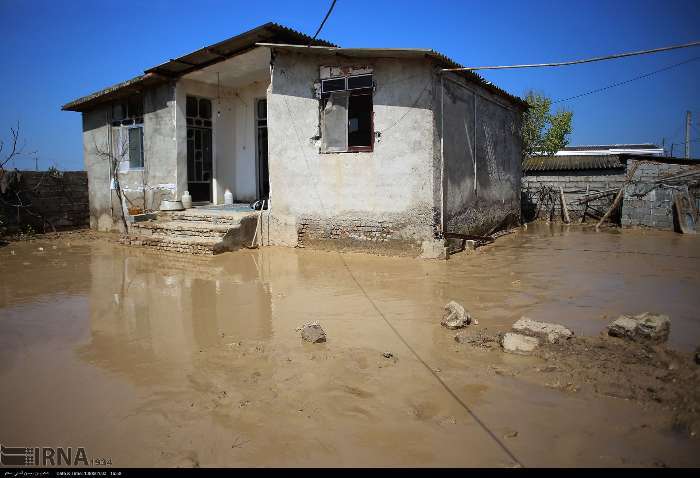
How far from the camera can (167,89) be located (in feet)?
41.3

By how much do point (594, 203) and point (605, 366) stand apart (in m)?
15.4

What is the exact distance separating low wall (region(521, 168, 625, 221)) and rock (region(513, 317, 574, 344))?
13.9m

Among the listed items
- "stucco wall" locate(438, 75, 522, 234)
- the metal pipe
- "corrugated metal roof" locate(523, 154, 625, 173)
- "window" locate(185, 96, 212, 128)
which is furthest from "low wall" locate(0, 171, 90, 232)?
"corrugated metal roof" locate(523, 154, 625, 173)

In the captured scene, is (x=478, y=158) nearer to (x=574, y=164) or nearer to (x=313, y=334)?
(x=574, y=164)

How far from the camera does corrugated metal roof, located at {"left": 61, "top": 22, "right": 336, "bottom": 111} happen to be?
33.5 ft

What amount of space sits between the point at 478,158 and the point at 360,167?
3.82 metres

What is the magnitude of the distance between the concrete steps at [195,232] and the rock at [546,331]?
23.3 feet

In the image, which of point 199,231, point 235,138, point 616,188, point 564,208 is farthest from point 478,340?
point 616,188

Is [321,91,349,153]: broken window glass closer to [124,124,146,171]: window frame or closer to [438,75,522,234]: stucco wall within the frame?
[438,75,522,234]: stucco wall

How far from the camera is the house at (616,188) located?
1395cm

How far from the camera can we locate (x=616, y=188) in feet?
54.4
